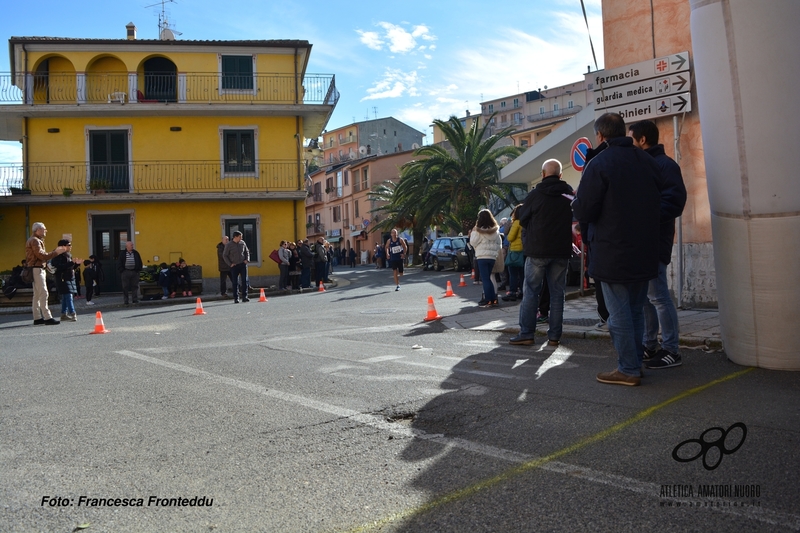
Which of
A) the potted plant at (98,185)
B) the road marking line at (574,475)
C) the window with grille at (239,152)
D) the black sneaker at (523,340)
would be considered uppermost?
the window with grille at (239,152)

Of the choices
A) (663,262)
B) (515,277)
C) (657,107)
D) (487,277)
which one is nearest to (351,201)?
(515,277)

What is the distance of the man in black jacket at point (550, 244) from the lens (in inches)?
296

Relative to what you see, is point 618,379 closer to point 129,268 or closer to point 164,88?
point 129,268

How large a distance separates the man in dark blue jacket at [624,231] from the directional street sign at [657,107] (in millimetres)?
4683

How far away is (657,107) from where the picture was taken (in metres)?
9.73

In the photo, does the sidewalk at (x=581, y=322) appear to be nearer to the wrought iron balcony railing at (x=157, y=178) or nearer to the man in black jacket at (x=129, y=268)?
the man in black jacket at (x=129, y=268)

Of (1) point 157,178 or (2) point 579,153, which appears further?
(1) point 157,178

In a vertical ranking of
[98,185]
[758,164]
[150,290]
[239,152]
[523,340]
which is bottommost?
[523,340]

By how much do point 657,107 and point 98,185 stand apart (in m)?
24.8

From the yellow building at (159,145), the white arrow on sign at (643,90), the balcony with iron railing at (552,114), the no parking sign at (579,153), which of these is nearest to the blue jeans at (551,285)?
the white arrow on sign at (643,90)

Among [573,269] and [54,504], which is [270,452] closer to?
[54,504]

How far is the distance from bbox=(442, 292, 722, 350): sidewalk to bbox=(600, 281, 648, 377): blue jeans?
187cm

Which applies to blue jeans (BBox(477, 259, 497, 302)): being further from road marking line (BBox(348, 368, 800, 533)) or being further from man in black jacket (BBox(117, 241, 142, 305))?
man in black jacket (BBox(117, 241, 142, 305))

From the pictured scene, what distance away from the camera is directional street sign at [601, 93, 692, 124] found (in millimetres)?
9523
